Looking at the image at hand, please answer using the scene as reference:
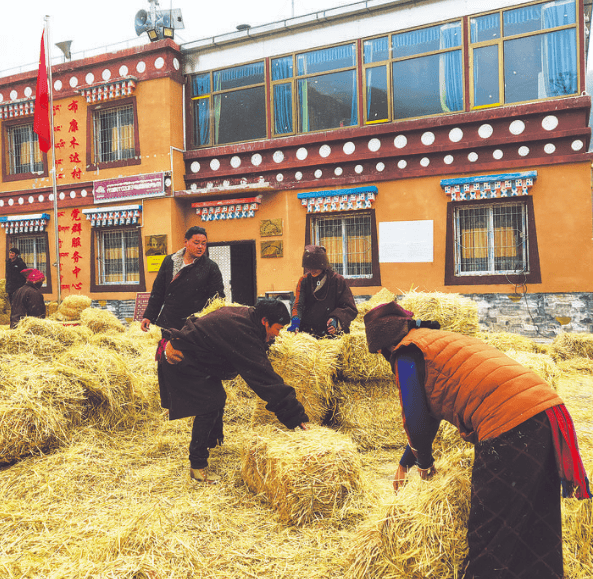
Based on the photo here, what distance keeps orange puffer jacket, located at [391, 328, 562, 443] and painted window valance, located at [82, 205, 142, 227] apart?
11.9 metres

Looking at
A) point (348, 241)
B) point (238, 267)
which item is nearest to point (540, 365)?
point (348, 241)

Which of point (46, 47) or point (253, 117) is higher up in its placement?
point (46, 47)

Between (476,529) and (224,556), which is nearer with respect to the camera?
(476,529)

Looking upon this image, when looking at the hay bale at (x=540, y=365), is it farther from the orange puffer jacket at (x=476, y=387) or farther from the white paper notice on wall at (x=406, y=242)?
the white paper notice on wall at (x=406, y=242)

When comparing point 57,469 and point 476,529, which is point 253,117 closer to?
point 57,469

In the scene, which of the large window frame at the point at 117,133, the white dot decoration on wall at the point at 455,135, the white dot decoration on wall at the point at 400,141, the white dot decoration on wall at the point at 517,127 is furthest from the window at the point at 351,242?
the large window frame at the point at 117,133

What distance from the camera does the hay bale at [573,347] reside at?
8.38 m

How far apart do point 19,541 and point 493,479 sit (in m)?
2.83

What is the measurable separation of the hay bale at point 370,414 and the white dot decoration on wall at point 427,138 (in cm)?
702

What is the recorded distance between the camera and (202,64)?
1291cm

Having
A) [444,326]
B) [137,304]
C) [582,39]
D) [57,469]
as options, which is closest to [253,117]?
[137,304]

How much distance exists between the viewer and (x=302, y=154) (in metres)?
11.8

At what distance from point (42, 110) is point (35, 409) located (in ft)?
37.8

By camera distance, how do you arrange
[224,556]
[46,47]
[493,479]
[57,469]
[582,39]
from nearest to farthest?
[493,479] < [224,556] < [57,469] < [582,39] < [46,47]
